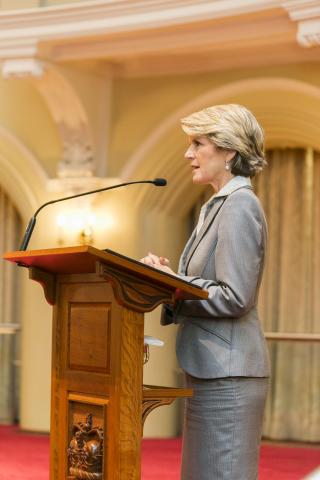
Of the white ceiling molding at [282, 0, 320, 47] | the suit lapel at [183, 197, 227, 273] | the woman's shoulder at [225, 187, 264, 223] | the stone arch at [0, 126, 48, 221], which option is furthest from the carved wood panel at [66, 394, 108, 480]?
the stone arch at [0, 126, 48, 221]

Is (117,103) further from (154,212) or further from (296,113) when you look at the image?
(296,113)

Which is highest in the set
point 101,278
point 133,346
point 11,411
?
point 101,278

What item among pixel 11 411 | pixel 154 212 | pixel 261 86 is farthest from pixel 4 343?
pixel 261 86

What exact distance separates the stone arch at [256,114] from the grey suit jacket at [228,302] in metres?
5.30

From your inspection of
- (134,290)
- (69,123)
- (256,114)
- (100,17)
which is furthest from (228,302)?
(69,123)

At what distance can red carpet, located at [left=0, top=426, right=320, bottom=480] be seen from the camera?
7441 millimetres

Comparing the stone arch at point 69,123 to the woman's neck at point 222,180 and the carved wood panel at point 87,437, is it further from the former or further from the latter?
the carved wood panel at point 87,437

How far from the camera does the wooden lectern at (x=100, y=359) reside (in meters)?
2.83

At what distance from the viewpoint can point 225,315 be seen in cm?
304

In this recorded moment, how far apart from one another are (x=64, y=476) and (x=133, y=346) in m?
0.51

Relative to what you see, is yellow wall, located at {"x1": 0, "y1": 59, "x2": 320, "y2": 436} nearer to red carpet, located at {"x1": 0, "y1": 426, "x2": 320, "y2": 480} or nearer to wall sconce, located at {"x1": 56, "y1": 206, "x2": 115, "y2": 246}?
wall sconce, located at {"x1": 56, "y1": 206, "x2": 115, "y2": 246}

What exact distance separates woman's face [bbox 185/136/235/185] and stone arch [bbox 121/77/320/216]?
17.0 ft

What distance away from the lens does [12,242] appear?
1070 cm

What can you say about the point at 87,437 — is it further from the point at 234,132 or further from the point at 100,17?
the point at 100,17
